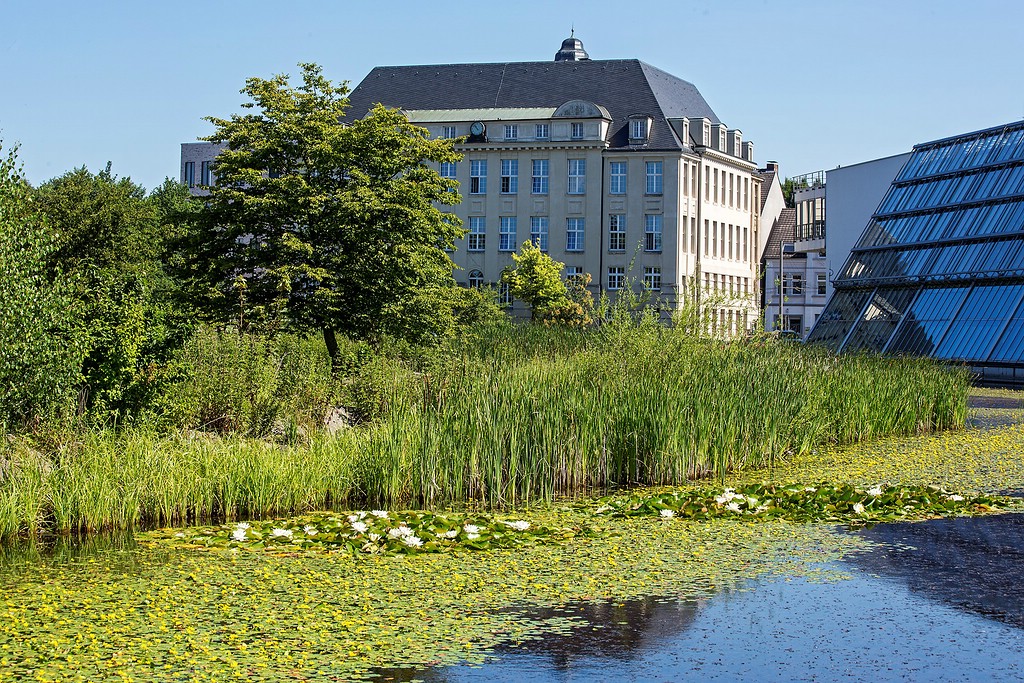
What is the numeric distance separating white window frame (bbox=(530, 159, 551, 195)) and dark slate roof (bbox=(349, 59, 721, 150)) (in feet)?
12.6

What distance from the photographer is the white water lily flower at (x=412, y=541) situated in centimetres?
1053

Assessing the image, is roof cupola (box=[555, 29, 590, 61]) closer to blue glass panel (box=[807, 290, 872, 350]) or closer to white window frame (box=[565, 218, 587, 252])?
white window frame (box=[565, 218, 587, 252])

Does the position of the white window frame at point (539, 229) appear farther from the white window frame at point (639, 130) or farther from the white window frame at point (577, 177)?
the white window frame at point (639, 130)

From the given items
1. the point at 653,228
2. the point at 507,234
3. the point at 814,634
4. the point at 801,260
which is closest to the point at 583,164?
the point at 653,228

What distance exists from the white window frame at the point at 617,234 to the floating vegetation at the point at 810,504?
57.0 metres

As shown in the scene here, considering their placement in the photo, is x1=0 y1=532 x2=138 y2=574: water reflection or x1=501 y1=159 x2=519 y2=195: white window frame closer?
x1=0 y1=532 x2=138 y2=574: water reflection

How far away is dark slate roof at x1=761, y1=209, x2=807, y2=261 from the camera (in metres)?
87.3

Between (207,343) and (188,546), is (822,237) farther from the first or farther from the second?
(188,546)

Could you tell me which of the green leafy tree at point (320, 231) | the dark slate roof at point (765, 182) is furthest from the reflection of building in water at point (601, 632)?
the dark slate roof at point (765, 182)

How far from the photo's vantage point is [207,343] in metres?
16.8

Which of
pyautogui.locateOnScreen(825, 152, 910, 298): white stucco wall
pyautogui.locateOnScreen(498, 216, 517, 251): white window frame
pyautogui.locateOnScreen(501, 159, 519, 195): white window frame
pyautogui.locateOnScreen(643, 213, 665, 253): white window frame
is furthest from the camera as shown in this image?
pyautogui.locateOnScreen(498, 216, 517, 251): white window frame

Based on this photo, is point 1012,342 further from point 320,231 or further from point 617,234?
point 617,234

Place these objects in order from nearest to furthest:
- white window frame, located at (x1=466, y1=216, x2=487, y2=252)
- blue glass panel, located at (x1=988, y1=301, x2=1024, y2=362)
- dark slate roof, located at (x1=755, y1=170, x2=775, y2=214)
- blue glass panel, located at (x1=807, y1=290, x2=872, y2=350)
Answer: blue glass panel, located at (x1=988, y1=301, x2=1024, y2=362)
blue glass panel, located at (x1=807, y1=290, x2=872, y2=350)
white window frame, located at (x1=466, y1=216, x2=487, y2=252)
dark slate roof, located at (x1=755, y1=170, x2=775, y2=214)

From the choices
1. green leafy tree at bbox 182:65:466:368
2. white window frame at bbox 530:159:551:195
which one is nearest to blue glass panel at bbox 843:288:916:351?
green leafy tree at bbox 182:65:466:368
